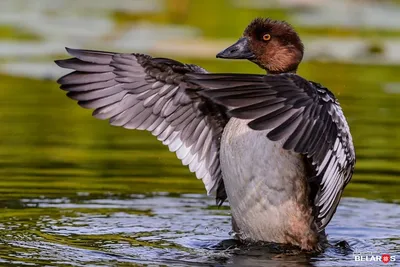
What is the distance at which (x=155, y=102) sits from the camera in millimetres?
8648

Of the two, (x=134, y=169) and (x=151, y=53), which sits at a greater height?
(x=151, y=53)

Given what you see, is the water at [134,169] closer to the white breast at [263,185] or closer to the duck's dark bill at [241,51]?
the white breast at [263,185]

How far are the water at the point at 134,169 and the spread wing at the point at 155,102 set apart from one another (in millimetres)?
527

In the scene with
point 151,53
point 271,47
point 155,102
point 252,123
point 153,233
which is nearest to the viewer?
point 252,123

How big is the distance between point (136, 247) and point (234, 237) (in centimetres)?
93

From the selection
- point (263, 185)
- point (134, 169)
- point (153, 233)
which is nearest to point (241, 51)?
point (263, 185)

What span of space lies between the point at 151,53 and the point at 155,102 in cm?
948

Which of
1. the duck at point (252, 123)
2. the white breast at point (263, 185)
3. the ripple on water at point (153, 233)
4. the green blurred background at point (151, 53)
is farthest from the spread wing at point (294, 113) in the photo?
the green blurred background at point (151, 53)

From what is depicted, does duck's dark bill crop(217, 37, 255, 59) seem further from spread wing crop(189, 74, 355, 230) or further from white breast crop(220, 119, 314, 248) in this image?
spread wing crop(189, 74, 355, 230)

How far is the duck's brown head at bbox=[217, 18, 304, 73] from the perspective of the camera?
8359 millimetres

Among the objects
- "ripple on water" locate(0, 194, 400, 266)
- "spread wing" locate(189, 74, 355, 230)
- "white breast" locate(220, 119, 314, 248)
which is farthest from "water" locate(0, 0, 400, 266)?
"spread wing" locate(189, 74, 355, 230)

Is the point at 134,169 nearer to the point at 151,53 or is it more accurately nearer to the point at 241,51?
the point at 241,51

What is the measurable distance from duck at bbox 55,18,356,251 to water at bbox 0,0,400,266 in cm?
28

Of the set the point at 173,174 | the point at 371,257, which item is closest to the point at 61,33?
the point at 173,174
